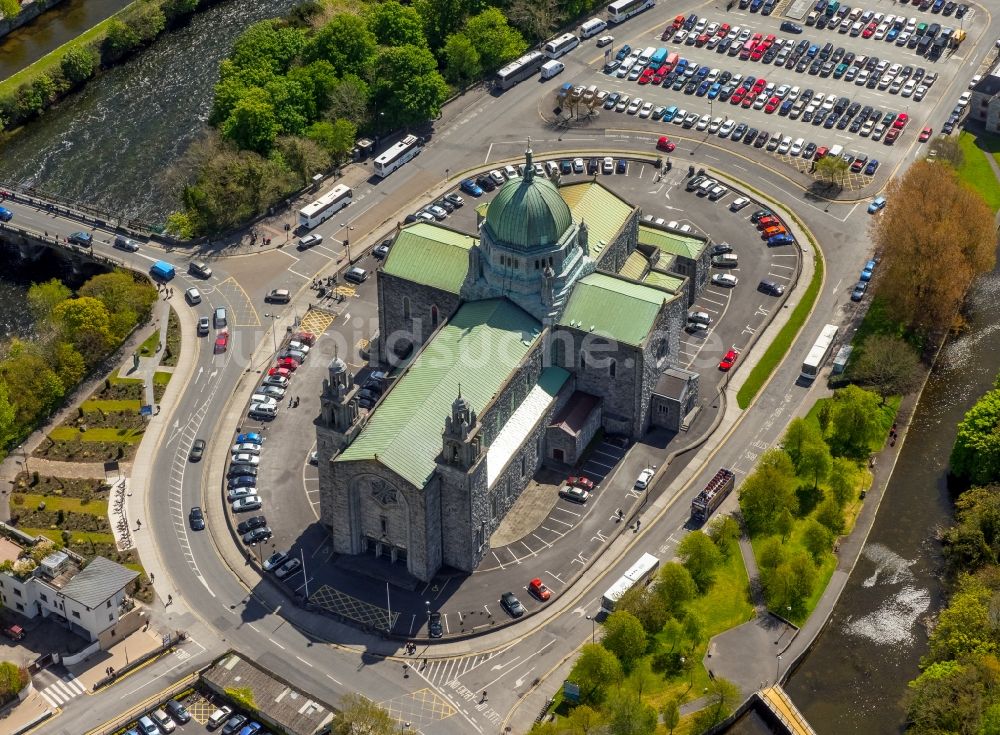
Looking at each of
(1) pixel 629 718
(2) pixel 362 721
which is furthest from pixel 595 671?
(2) pixel 362 721

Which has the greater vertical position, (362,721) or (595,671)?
(362,721)

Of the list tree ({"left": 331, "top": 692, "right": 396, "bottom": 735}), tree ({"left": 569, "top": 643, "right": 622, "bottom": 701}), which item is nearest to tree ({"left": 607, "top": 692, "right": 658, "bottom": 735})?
tree ({"left": 569, "top": 643, "right": 622, "bottom": 701})

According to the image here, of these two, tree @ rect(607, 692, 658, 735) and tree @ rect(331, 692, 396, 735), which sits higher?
tree @ rect(331, 692, 396, 735)

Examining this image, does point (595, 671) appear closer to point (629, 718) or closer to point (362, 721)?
point (629, 718)

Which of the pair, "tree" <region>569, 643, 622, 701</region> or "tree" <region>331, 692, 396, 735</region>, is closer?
"tree" <region>331, 692, 396, 735</region>

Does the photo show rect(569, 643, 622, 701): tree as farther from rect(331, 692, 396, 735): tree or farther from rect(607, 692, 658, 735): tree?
rect(331, 692, 396, 735): tree

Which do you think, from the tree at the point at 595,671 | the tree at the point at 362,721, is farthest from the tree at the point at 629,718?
the tree at the point at 362,721

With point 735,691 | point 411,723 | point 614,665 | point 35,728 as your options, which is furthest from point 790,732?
point 35,728
